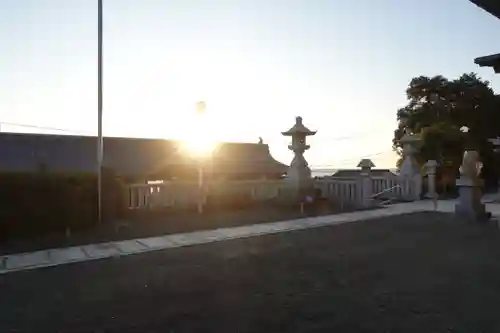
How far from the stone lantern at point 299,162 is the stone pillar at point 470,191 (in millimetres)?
4779

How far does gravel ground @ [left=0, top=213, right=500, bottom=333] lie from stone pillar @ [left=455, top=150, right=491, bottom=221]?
339cm

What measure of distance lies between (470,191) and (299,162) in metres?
5.33

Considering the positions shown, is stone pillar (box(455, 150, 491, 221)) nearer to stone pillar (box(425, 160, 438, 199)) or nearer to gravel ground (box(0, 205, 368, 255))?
gravel ground (box(0, 205, 368, 255))

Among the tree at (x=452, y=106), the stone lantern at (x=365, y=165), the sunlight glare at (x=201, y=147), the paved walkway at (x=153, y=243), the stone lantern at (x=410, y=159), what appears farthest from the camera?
the tree at (x=452, y=106)

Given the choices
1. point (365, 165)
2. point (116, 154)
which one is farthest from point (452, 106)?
point (116, 154)

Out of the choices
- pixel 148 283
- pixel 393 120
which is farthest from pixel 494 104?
pixel 148 283

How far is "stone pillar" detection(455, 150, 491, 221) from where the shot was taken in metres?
10.7

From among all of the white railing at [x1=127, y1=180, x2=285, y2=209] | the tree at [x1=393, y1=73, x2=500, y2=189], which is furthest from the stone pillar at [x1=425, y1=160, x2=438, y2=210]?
the tree at [x1=393, y1=73, x2=500, y2=189]

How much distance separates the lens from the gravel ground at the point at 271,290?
3754mm

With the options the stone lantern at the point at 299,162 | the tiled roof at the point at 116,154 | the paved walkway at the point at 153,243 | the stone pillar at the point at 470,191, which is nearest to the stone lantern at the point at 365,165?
the stone lantern at the point at 299,162

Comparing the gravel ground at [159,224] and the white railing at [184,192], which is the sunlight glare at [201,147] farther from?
the gravel ground at [159,224]

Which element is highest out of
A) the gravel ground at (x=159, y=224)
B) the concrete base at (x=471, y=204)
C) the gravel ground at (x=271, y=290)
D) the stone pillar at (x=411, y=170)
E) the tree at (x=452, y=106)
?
the tree at (x=452, y=106)

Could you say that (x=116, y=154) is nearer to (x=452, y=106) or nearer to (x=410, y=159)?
(x=410, y=159)

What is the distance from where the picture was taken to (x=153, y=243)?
7.99 m
